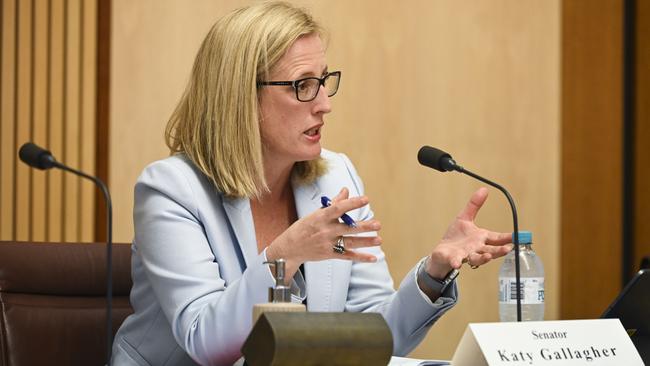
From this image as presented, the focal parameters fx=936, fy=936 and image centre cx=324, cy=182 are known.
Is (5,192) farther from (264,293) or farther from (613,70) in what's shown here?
(613,70)

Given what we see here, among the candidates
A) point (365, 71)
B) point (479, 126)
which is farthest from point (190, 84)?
point (479, 126)

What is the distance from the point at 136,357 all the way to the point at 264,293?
1.67 ft

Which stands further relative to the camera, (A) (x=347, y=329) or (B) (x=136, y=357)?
(B) (x=136, y=357)

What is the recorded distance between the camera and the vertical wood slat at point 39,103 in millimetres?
3303

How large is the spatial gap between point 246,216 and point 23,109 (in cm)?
147

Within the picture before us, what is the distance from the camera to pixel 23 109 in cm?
329

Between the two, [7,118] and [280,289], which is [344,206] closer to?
[280,289]

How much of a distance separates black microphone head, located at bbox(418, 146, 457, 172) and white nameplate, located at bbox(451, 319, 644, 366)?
391 mm

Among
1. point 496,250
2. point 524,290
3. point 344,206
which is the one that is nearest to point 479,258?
point 496,250

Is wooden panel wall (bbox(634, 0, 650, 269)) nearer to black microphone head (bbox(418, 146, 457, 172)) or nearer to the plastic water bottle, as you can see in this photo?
the plastic water bottle

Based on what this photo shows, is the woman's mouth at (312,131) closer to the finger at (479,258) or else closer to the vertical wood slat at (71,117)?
the finger at (479,258)

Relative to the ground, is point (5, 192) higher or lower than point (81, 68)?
lower

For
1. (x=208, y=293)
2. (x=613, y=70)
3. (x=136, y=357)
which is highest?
(x=613, y=70)

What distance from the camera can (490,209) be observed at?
4.50 m
